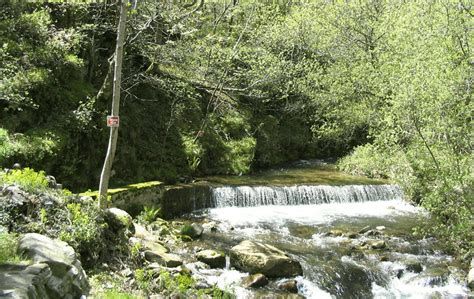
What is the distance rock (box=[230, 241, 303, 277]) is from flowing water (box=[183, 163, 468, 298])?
22 cm

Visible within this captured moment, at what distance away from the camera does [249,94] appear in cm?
1975

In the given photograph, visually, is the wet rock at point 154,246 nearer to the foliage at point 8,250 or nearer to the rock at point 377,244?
the foliage at point 8,250

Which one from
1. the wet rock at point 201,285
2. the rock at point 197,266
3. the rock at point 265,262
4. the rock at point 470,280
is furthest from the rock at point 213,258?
the rock at point 470,280

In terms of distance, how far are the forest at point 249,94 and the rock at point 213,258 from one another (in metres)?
4.14

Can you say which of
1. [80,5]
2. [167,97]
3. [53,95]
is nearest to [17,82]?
[53,95]

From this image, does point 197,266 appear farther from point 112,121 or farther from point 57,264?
point 57,264

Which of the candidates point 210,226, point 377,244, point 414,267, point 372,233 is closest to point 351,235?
point 372,233

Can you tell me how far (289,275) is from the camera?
843 cm

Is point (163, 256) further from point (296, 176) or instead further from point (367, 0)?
point (367, 0)

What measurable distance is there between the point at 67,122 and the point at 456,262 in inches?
402

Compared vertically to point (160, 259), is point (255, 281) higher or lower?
lower

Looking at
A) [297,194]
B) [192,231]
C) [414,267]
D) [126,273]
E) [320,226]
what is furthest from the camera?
[297,194]

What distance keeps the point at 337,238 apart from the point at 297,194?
3814mm

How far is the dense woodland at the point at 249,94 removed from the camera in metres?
9.62
